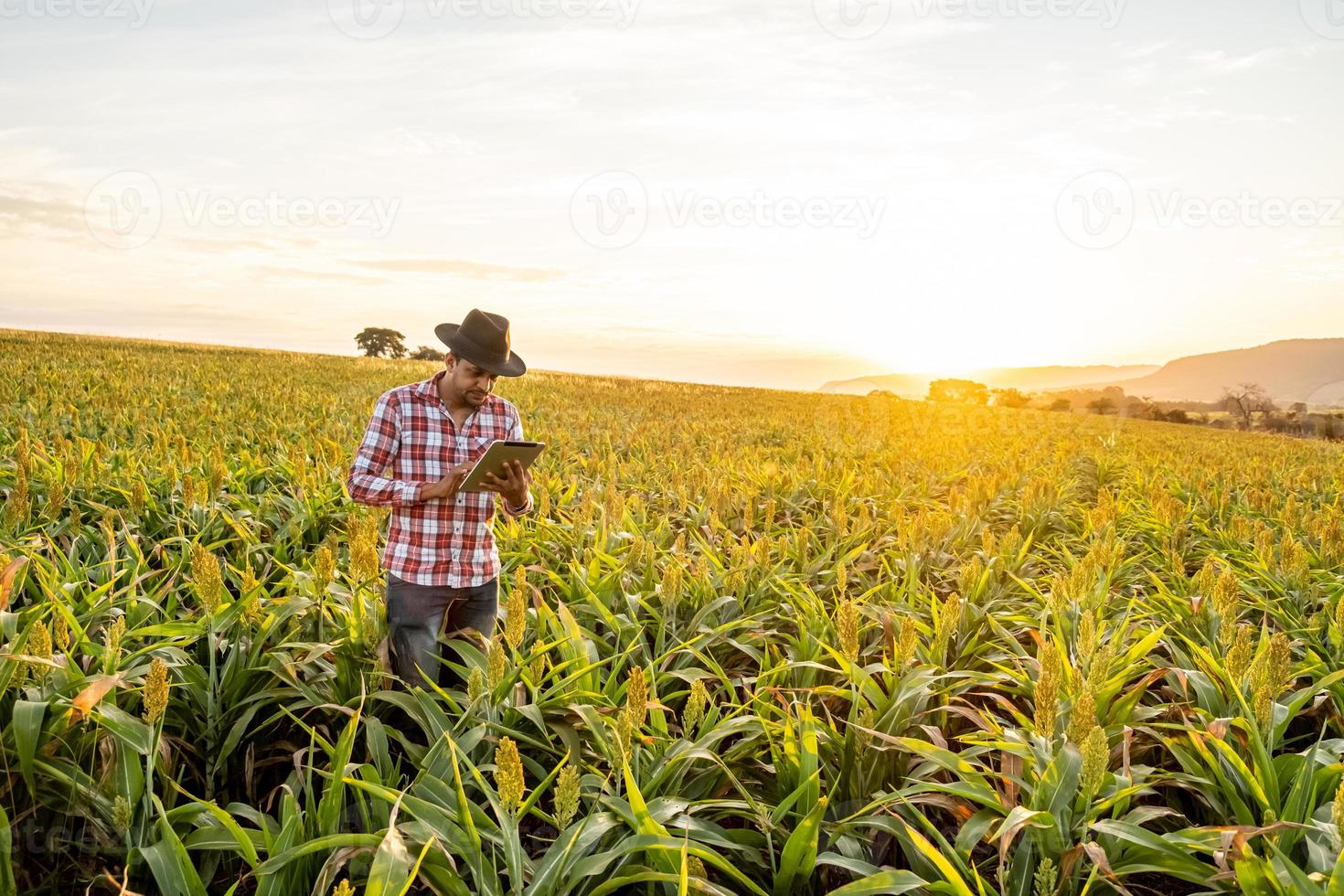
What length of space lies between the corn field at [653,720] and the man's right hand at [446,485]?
0.85 ft

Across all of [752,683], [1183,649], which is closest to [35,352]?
[752,683]

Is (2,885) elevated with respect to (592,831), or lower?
lower

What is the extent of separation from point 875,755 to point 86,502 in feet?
17.0

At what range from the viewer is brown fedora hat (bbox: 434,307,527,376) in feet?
10.6

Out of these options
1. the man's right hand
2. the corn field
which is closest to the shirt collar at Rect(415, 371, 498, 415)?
the man's right hand

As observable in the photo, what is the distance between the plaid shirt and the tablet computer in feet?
0.77

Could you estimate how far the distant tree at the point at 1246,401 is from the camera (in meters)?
47.9

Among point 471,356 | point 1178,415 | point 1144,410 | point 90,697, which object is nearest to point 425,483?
point 471,356

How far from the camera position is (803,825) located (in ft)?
6.82

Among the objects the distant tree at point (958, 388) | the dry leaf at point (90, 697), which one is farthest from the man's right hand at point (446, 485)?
the distant tree at point (958, 388)

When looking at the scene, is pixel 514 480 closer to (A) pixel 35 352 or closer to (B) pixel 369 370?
(A) pixel 35 352

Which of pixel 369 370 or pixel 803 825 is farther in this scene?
pixel 369 370

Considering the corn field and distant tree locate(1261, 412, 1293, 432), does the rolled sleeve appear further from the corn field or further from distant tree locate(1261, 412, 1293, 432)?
distant tree locate(1261, 412, 1293, 432)

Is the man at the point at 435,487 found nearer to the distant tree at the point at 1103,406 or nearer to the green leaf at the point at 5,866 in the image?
the green leaf at the point at 5,866
